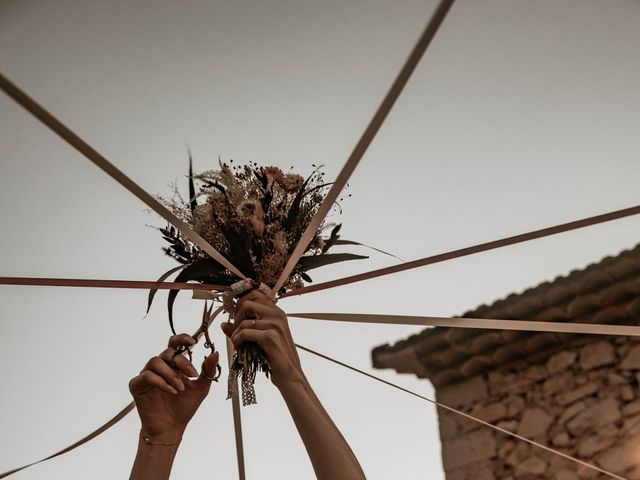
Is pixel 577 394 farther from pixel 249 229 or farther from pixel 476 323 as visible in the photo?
pixel 249 229

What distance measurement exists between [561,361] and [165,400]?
Result: 10.4 ft

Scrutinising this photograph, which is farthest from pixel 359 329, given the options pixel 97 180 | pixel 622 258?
pixel 97 180

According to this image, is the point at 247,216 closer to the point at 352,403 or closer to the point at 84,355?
the point at 84,355

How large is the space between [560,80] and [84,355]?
212cm

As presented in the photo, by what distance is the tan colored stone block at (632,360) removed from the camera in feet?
14.0

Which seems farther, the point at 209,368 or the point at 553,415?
the point at 553,415

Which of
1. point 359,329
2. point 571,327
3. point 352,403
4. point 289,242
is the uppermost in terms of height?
point 359,329

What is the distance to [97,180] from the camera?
2.85 metres

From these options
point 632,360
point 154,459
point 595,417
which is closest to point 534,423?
point 595,417

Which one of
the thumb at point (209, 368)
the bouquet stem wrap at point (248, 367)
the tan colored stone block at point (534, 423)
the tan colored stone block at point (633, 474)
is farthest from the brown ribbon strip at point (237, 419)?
the tan colored stone block at point (534, 423)

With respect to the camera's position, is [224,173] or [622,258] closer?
[224,173]

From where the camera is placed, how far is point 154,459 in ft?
6.44

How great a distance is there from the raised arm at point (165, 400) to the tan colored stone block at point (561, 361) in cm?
304

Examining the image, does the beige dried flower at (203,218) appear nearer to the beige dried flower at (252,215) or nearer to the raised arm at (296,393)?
the beige dried flower at (252,215)
